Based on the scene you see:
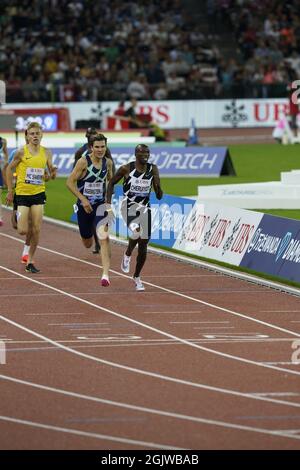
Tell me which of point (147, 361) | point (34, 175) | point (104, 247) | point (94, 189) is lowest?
point (147, 361)

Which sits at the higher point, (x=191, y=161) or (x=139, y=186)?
(x=139, y=186)

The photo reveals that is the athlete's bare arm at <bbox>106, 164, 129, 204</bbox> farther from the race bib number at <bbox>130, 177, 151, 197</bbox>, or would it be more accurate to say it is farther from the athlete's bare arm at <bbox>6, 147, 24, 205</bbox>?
the athlete's bare arm at <bbox>6, 147, 24, 205</bbox>

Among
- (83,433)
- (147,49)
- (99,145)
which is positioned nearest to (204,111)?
(147,49)

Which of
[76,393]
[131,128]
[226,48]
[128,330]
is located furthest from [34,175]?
[226,48]

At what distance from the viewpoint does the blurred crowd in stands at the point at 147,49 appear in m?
45.0

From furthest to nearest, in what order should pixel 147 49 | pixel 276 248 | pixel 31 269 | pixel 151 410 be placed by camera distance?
pixel 147 49 → pixel 31 269 → pixel 276 248 → pixel 151 410

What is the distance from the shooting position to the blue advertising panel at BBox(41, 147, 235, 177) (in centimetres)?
3238

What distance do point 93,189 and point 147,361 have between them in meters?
5.35

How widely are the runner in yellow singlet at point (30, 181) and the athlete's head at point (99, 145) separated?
3.85 ft

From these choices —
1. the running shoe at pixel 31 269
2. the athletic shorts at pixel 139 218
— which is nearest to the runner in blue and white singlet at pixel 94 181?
the athletic shorts at pixel 139 218

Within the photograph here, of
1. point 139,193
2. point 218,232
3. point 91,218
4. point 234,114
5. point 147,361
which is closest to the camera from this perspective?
point 147,361

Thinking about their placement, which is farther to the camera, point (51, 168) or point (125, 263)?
point (51, 168)

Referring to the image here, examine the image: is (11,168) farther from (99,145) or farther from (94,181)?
(99,145)

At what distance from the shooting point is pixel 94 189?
1753 cm
